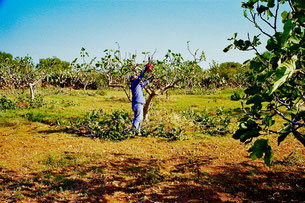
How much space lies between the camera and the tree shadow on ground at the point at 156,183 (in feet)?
13.0

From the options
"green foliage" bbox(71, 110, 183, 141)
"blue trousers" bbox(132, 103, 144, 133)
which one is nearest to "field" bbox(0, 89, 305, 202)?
"green foliage" bbox(71, 110, 183, 141)

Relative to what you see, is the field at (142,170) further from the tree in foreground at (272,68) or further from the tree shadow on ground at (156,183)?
the tree in foreground at (272,68)

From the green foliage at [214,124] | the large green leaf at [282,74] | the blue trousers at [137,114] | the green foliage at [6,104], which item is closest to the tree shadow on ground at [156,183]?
the blue trousers at [137,114]

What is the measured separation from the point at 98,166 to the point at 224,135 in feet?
18.0

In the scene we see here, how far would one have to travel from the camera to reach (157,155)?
6215 mm

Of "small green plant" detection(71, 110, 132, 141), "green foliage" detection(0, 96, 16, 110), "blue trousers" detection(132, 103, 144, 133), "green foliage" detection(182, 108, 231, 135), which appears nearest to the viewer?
"small green plant" detection(71, 110, 132, 141)

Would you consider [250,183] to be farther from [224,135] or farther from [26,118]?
[26,118]

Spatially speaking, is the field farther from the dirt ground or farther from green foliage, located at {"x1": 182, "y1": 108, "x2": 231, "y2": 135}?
green foliage, located at {"x1": 182, "y1": 108, "x2": 231, "y2": 135}

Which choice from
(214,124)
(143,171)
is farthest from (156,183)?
(214,124)

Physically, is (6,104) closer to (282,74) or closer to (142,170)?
(142,170)

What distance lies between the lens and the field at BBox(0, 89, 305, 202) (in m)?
4.04

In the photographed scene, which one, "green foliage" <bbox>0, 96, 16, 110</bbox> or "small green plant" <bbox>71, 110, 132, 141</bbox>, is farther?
"green foliage" <bbox>0, 96, 16, 110</bbox>

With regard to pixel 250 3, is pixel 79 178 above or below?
below

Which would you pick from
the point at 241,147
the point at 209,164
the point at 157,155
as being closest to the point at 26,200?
the point at 157,155
